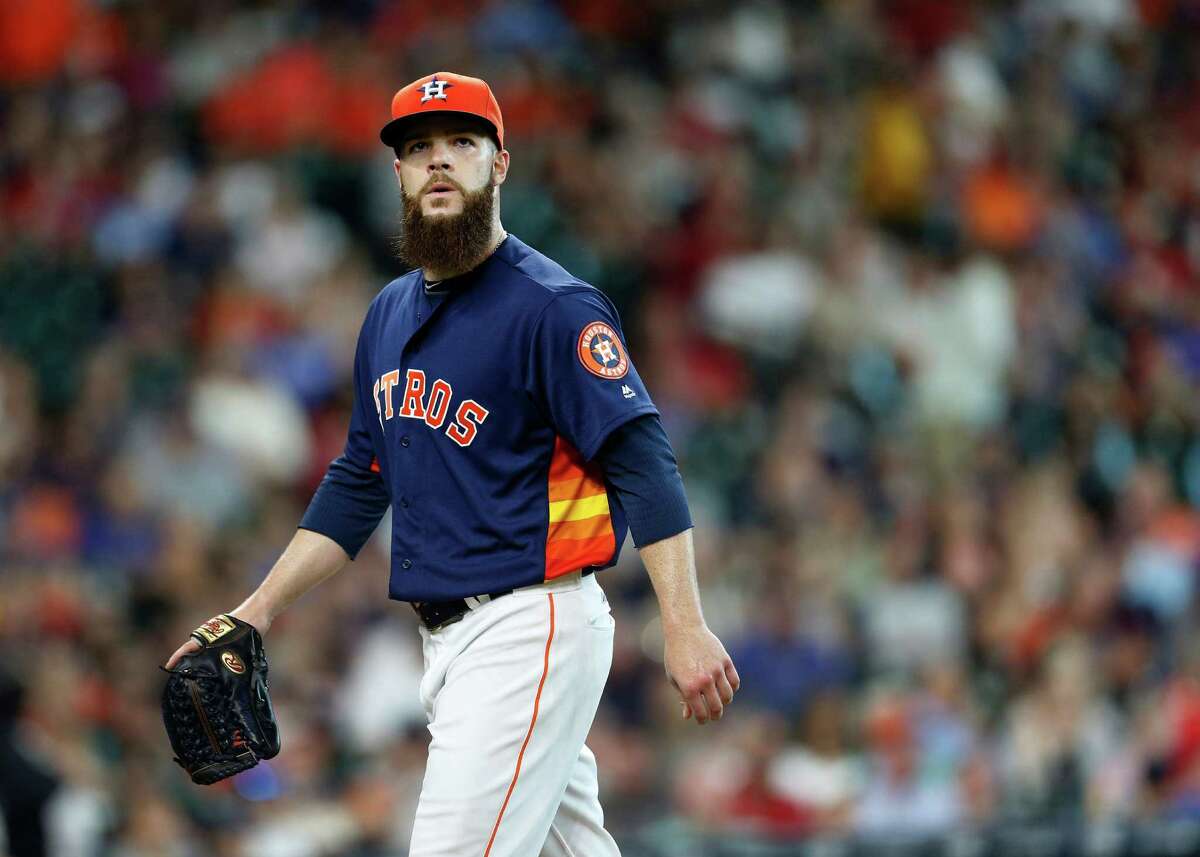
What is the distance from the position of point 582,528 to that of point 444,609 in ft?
1.09

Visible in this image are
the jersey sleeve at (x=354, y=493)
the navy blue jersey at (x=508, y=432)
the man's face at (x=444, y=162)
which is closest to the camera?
the navy blue jersey at (x=508, y=432)

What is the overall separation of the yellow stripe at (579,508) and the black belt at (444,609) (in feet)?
0.60

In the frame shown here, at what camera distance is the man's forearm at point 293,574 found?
4082 millimetres

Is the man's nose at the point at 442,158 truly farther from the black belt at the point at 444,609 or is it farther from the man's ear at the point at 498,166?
the black belt at the point at 444,609

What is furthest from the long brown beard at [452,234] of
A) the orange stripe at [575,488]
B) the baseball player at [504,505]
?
the orange stripe at [575,488]

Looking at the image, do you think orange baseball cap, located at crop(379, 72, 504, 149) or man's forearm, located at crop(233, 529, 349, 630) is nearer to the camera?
orange baseball cap, located at crop(379, 72, 504, 149)

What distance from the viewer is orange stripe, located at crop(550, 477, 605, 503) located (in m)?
3.88

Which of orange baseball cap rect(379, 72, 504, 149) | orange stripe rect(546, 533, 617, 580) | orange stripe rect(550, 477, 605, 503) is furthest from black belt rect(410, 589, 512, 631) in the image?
orange baseball cap rect(379, 72, 504, 149)

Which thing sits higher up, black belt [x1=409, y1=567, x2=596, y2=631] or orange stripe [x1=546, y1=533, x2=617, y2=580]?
orange stripe [x1=546, y1=533, x2=617, y2=580]

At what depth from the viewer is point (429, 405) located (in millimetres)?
3930

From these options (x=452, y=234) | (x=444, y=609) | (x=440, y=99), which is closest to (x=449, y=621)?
(x=444, y=609)

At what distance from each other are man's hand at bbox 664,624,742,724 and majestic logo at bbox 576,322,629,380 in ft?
1.76

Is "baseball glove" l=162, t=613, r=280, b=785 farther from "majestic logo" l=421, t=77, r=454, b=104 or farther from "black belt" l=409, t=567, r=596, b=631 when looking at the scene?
"majestic logo" l=421, t=77, r=454, b=104

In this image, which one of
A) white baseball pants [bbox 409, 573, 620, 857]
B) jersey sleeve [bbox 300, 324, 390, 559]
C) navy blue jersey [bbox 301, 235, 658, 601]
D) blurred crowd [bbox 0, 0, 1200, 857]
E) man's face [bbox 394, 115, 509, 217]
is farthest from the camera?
blurred crowd [bbox 0, 0, 1200, 857]
